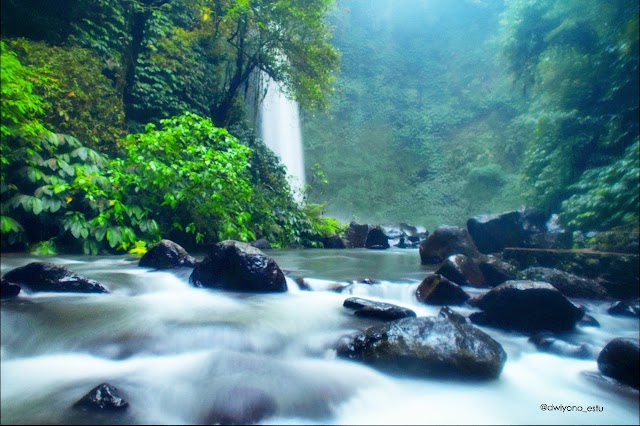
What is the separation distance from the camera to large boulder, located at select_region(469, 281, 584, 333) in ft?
11.7

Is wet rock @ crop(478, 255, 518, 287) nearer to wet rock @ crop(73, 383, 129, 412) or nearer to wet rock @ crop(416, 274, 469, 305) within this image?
wet rock @ crop(416, 274, 469, 305)

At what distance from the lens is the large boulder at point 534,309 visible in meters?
3.58

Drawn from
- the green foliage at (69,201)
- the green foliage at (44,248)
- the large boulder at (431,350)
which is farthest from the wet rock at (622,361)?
the green foliage at (44,248)

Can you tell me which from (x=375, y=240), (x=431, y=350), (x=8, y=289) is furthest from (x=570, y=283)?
(x=375, y=240)

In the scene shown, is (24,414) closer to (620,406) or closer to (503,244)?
(620,406)

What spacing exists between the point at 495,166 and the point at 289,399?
2194 centimetres

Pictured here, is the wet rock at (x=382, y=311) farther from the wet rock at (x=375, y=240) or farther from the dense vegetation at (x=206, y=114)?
the wet rock at (x=375, y=240)

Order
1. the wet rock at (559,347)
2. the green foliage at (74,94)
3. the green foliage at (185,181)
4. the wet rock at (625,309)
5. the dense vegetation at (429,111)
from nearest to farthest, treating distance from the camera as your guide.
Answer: the wet rock at (559,347), the wet rock at (625,309), the green foliage at (74,94), the green foliage at (185,181), the dense vegetation at (429,111)

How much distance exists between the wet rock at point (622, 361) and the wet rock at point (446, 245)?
4619 millimetres

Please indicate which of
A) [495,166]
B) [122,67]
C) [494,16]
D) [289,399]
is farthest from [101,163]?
[494,16]

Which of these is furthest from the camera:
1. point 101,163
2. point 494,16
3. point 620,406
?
point 494,16

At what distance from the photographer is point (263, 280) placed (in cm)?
441

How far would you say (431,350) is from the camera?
105 inches

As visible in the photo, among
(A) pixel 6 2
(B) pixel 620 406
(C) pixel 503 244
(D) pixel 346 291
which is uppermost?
(A) pixel 6 2
